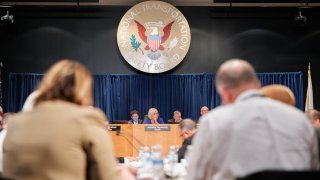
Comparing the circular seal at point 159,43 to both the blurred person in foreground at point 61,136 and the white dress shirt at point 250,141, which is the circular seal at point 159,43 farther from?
the blurred person in foreground at point 61,136

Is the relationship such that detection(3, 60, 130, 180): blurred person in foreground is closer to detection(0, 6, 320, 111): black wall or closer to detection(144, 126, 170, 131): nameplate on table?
detection(144, 126, 170, 131): nameplate on table

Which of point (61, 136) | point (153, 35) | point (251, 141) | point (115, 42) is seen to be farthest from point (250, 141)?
point (115, 42)

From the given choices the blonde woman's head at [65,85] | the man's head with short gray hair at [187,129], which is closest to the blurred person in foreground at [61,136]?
the blonde woman's head at [65,85]

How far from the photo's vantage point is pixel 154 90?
11555mm

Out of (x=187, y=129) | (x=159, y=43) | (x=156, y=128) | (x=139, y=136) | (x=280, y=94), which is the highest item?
(x=159, y=43)

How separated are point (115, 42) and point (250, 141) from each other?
9.85 m

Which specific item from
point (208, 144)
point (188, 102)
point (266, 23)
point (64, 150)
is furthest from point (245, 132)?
point (266, 23)

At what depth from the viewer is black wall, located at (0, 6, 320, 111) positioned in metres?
11.7

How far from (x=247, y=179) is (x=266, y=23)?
10519 mm

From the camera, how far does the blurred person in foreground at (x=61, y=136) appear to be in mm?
1924

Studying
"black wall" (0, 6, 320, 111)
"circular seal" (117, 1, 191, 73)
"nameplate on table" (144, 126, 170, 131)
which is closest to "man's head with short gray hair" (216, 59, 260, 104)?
"nameplate on table" (144, 126, 170, 131)

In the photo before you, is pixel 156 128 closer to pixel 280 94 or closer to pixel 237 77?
pixel 280 94

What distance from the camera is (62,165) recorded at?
192 cm

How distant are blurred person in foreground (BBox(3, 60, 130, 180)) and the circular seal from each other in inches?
372
